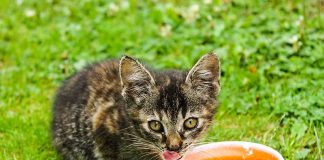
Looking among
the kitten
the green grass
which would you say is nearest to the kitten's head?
the kitten

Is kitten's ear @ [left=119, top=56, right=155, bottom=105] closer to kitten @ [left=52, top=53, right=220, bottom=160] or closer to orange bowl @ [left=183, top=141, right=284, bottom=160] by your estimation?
kitten @ [left=52, top=53, right=220, bottom=160]

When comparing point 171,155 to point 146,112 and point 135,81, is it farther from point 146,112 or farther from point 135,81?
point 135,81

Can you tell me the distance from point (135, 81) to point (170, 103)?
1.12 ft

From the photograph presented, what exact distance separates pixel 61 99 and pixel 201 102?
158cm

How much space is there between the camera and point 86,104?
5.70m

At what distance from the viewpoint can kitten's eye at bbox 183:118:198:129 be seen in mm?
4984

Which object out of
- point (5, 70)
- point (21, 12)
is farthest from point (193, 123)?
point (21, 12)

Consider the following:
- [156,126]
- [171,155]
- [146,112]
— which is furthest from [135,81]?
[171,155]

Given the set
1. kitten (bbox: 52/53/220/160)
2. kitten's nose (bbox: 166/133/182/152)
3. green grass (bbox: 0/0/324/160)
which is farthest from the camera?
green grass (bbox: 0/0/324/160)

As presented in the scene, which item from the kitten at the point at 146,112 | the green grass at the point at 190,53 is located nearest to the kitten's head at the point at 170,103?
the kitten at the point at 146,112

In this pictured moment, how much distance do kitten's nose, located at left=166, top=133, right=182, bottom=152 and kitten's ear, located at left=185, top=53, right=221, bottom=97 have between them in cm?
44

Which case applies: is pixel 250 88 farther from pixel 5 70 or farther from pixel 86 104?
pixel 5 70

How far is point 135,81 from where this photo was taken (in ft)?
16.6

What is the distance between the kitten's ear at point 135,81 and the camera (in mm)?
4974
